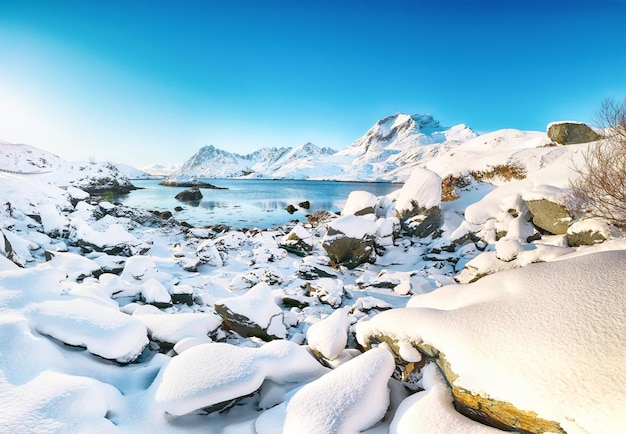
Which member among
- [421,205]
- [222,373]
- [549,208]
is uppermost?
[549,208]

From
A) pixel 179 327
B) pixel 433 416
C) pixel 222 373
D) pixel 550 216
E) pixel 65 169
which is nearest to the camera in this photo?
pixel 433 416

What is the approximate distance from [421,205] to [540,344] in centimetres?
1284

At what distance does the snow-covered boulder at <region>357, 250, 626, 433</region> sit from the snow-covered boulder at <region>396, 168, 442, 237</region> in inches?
418

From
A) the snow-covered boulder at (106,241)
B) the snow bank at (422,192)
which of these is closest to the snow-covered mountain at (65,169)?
the snow-covered boulder at (106,241)

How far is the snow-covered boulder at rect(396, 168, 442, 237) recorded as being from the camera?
47.0 ft

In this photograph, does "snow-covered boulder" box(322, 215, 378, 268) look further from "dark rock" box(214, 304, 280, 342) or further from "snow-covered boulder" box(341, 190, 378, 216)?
"dark rock" box(214, 304, 280, 342)

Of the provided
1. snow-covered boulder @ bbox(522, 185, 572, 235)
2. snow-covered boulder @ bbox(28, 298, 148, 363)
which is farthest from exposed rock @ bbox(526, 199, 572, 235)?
snow-covered boulder @ bbox(28, 298, 148, 363)

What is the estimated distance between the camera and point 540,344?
9.07 feet

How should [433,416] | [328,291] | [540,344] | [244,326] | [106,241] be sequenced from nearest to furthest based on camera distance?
1. [540,344]
2. [433,416]
3. [244,326]
4. [328,291]
5. [106,241]

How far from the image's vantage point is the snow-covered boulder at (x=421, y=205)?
14336 mm

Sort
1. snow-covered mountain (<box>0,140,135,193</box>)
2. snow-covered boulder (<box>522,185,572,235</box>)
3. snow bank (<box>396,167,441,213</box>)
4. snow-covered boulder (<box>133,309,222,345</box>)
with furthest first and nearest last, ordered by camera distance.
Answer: snow-covered mountain (<box>0,140,135,193</box>) → snow bank (<box>396,167,441,213</box>) → snow-covered boulder (<box>522,185,572,235</box>) → snow-covered boulder (<box>133,309,222,345</box>)

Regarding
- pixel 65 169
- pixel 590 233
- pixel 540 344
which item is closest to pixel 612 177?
pixel 590 233

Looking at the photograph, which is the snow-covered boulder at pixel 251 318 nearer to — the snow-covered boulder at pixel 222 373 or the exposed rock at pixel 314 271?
the snow-covered boulder at pixel 222 373

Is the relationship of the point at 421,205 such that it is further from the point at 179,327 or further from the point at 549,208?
the point at 179,327
